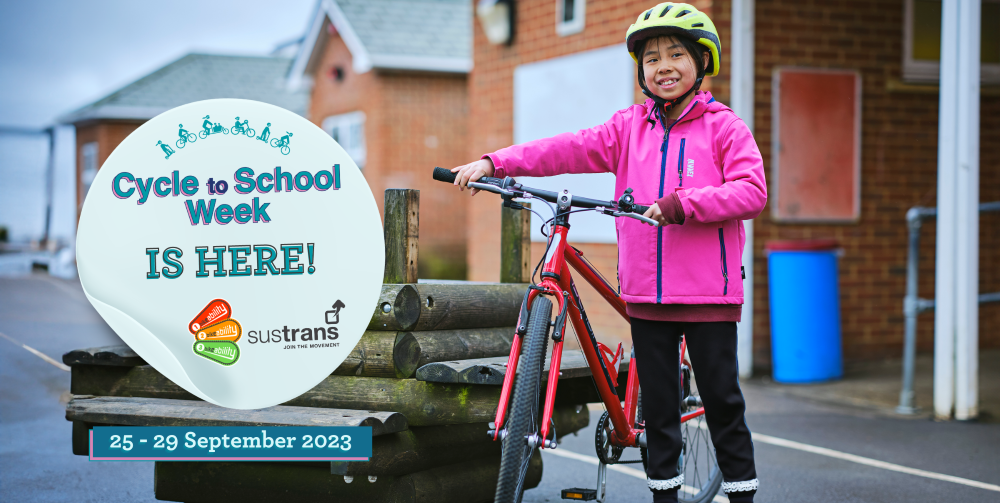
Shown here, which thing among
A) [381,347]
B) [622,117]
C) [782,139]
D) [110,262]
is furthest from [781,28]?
[110,262]

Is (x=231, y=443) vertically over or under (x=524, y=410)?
under

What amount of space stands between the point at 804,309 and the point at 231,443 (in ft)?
18.7

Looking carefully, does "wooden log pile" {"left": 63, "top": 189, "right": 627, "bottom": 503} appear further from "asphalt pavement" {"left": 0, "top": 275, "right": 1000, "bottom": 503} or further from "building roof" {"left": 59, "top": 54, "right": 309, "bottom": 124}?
"building roof" {"left": 59, "top": 54, "right": 309, "bottom": 124}

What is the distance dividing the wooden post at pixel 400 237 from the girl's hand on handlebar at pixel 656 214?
90cm

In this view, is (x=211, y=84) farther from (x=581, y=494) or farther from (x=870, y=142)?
(x=581, y=494)

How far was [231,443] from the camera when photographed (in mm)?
2812

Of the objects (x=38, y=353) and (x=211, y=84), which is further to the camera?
(x=211, y=84)

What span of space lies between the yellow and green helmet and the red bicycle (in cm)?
55

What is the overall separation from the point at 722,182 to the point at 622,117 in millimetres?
419

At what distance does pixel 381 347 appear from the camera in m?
3.11

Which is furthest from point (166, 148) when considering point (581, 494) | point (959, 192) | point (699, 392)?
point (959, 192)

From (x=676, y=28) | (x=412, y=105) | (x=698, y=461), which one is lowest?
(x=698, y=461)

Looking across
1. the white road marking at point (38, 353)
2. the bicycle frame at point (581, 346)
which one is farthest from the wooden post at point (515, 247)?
the white road marking at point (38, 353)

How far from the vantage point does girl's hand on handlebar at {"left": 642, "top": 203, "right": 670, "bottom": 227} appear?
104 inches
